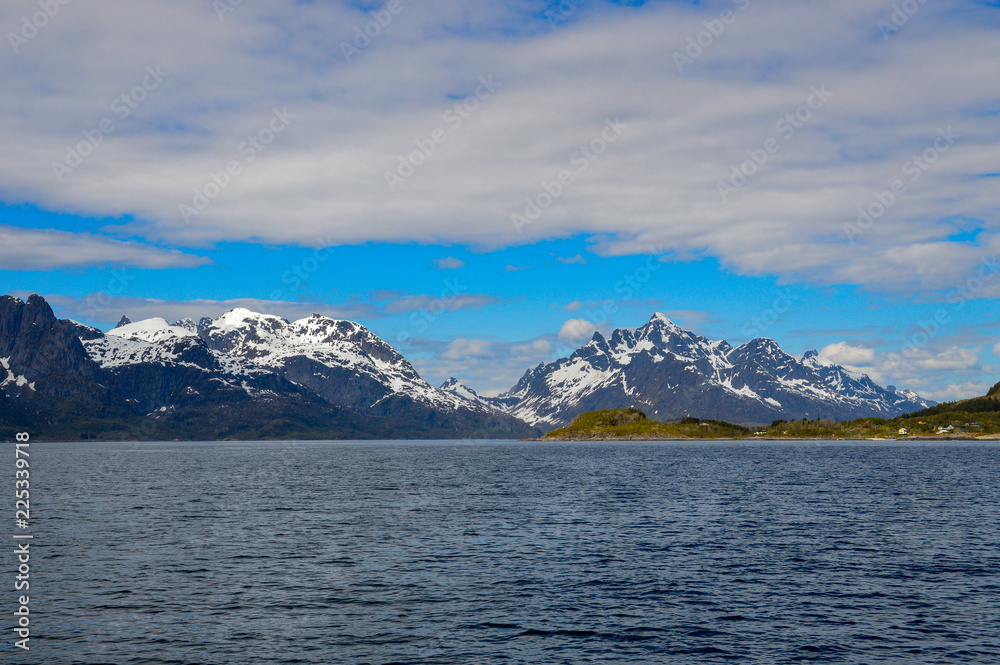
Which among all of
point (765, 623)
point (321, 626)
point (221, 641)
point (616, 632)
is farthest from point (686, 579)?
point (221, 641)

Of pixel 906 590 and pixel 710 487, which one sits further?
pixel 710 487

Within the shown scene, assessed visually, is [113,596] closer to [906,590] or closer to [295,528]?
[295,528]

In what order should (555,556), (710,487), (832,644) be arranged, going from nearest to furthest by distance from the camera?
1. (832,644)
2. (555,556)
3. (710,487)

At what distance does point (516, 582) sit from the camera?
2093 inches

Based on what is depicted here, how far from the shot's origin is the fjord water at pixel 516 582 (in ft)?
126

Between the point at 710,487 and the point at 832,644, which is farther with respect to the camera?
the point at 710,487

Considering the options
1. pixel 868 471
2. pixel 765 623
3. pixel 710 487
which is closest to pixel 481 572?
pixel 765 623

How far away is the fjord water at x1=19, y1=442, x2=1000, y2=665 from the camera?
38.3 meters

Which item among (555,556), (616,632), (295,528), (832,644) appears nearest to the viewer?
(832,644)

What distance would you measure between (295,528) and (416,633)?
142 ft

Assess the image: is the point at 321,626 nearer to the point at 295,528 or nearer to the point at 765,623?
the point at 765,623

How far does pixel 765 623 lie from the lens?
42.6m

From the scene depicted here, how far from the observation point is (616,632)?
4100 cm

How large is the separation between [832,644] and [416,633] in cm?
2194
